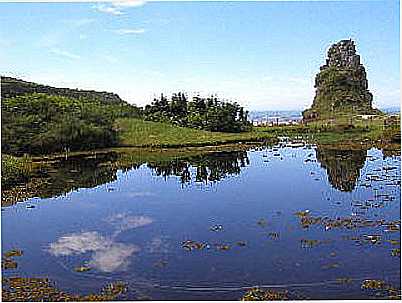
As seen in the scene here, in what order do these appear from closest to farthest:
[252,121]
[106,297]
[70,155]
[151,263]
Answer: [106,297], [151,263], [70,155], [252,121]

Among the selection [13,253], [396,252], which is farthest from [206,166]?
[396,252]

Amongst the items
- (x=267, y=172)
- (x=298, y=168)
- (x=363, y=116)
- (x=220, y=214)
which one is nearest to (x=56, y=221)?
(x=220, y=214)

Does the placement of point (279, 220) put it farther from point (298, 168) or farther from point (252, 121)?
point (252, 121)

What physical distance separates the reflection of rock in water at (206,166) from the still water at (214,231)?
0.29ft

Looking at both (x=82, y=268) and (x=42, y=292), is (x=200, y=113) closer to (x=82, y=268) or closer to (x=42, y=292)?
(x=82, y=268)

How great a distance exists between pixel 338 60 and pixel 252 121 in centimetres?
692

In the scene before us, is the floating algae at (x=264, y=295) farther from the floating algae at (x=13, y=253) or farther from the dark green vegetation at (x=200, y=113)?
the dark green vegetation at (x=200, y=113)

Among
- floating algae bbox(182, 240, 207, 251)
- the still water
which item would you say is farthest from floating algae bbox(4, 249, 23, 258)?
floating algae bbox(182, 240, 207, 251)

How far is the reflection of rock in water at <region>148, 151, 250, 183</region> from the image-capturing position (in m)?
9.46

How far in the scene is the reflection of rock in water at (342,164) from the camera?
27.2ft

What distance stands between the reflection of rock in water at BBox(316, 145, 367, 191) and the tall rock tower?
1089 cm

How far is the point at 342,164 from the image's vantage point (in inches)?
403

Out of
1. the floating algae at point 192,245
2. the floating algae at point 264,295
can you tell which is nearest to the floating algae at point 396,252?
the floating algae at point 264,295

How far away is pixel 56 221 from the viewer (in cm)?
627
